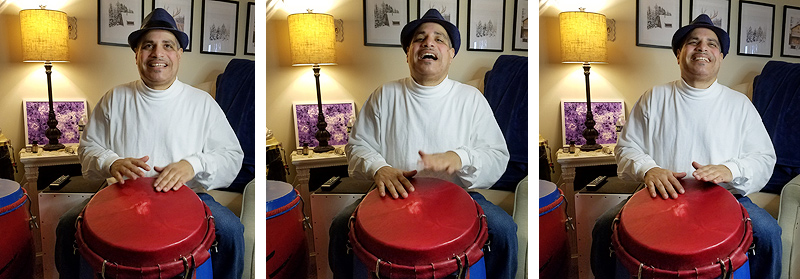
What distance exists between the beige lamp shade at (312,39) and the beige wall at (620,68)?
2.70ft

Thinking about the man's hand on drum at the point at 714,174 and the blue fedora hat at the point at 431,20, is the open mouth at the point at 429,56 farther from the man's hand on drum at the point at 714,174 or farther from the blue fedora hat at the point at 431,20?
the man's hand on drum at the point at 714,174

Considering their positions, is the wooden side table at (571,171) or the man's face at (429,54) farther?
the wooden side table at (571,171)

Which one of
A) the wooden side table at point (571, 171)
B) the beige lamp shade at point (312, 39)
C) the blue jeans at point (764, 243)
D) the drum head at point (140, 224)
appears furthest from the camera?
the wooden side table at point (571, 171)

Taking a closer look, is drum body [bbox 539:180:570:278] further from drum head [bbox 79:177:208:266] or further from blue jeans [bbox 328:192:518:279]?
drum head [bbox 79:177:208:266]

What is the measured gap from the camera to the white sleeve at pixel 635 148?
2.48 metres

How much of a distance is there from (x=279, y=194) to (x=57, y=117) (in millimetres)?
806

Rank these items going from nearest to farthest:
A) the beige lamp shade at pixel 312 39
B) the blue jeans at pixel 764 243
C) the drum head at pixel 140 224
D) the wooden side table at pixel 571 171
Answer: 1. the drum head at pixel 140 224
2. the blue jeans at pixel 764 243
3. the beige lamp shade at pixel 312 39
4. the wooden side table at pixel 571 171

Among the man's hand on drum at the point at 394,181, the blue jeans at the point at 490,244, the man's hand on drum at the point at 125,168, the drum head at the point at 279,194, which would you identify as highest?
the man's hand on drum at the point at 125,168

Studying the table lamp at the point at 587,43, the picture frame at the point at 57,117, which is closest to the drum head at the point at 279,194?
the picture frame at the point at 57,117

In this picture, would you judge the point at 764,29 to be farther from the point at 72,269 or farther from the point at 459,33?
the point at 72,269

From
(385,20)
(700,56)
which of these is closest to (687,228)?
(700,56)

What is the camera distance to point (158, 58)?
2.39 meters

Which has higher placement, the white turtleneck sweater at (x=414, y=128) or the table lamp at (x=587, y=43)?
the table lamp at (x=587, y=43)

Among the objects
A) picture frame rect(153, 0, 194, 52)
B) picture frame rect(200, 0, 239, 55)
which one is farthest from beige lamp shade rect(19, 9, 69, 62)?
picture frame rect(200, 0, 239, 55)
